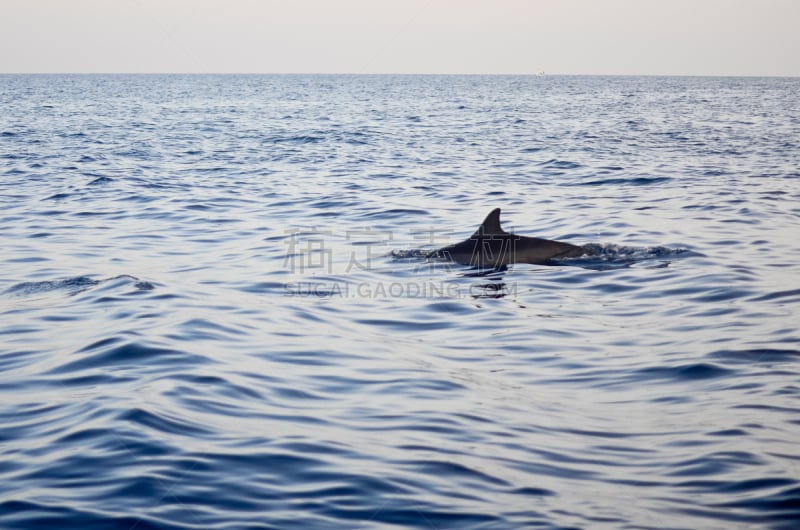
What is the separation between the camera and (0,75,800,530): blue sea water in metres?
5.61

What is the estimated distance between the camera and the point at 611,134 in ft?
132

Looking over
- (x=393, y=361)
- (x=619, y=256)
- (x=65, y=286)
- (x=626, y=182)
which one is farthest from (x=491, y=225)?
(x=626, y=182)

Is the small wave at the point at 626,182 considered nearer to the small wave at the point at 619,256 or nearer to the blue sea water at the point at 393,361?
the blue sea water at the point at 393,361

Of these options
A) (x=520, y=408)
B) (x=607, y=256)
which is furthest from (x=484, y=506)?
(x=607, y=256)

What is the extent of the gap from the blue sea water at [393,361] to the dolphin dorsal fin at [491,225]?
713 mm

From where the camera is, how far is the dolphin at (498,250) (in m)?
13.7

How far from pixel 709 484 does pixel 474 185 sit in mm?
18838

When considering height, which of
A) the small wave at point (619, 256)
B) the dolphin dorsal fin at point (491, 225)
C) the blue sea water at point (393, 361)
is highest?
the dolphin dorsal fin at point (491, 225)

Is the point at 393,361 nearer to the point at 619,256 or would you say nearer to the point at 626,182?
the point at 619,256

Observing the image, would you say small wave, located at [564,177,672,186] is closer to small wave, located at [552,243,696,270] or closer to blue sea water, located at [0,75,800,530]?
blue sea water, located at [0,75,800,530]

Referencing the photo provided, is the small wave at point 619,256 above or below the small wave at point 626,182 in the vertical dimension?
below

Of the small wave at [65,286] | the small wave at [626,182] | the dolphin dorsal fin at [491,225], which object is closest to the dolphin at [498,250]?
the dolphin dorsal fin at [491,225]

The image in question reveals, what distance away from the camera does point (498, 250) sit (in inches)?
546

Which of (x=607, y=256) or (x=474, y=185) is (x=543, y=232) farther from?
(x=474, y=185)
